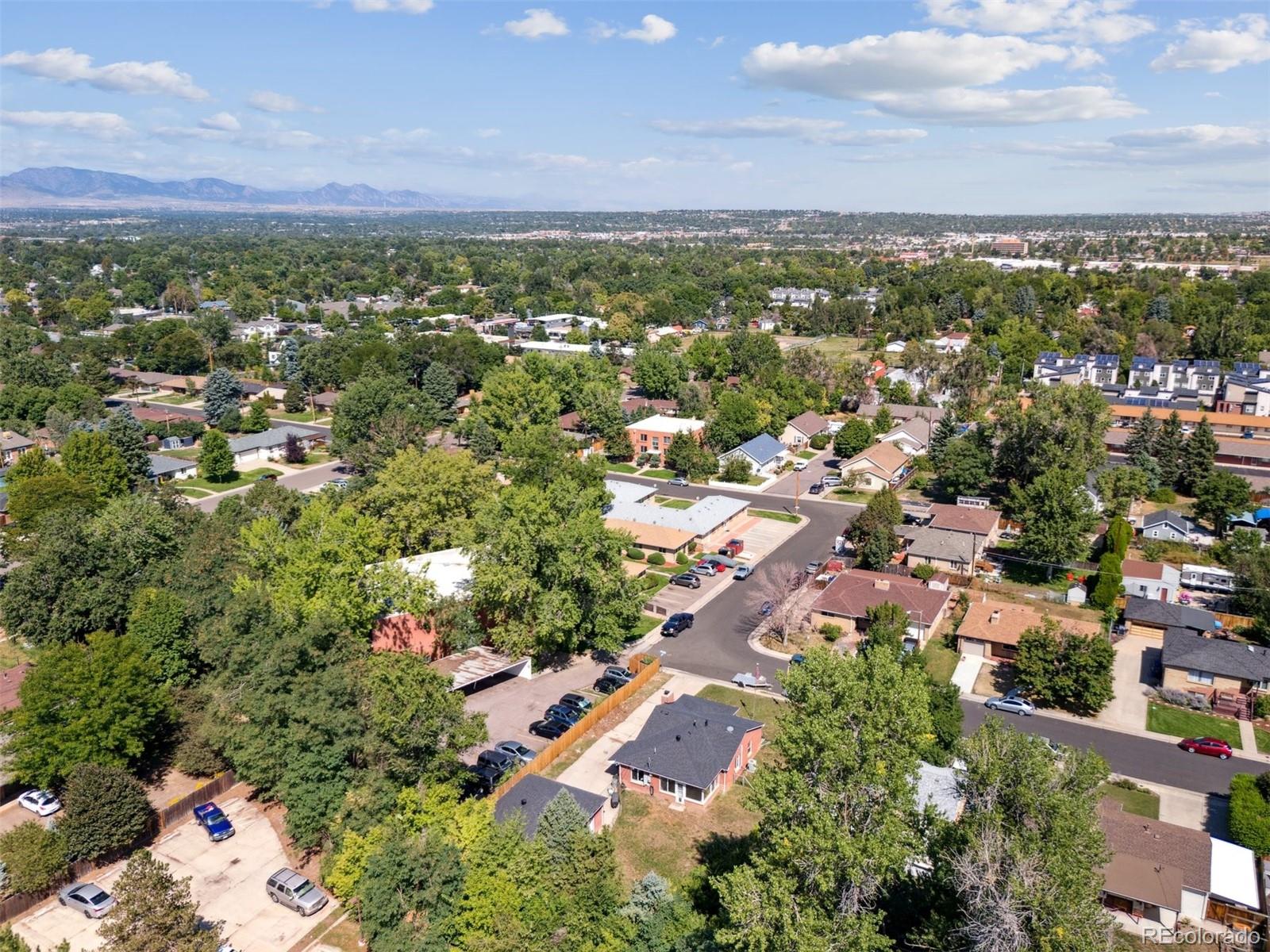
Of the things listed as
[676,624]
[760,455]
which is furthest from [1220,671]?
[760,455]

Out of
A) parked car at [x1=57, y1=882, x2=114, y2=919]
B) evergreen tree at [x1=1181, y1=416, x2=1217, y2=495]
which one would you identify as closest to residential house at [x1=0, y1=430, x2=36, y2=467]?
parked car at [x1=57, y1=882, x2=114, y2=919]

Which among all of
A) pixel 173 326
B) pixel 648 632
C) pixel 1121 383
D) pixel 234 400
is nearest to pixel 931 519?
pixel 648 632

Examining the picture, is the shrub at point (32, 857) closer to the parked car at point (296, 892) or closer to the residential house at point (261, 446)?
the parked car at point (296, 892)

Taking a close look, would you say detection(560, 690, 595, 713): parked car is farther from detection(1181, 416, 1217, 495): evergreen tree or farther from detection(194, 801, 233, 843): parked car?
detection(1181, 416, 1217, 495): evergreen tree

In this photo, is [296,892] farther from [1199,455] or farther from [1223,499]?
[1199,455]

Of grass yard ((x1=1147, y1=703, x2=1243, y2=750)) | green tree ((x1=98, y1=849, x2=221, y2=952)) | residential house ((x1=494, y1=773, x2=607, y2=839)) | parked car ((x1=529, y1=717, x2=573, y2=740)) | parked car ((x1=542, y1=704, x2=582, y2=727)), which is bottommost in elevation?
parked car ((x1=529, y1=717, x2=573, y2=740))
